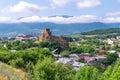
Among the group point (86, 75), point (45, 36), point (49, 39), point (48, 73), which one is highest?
point (48, 73)

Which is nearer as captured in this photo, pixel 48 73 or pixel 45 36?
pixel 48 73

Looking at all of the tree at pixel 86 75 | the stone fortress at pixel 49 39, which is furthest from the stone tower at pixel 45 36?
the tree at pixel 86 75

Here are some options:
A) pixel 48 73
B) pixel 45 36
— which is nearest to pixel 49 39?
pixel 45 36

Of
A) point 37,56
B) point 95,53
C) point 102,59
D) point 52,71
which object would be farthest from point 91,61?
point 52,71

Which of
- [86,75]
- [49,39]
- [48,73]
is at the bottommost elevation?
[49,39]

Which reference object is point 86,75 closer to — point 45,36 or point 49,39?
point 49,39

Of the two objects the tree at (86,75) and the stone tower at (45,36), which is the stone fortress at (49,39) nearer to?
the stone tower at (45,36)

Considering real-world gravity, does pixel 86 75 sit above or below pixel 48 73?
below

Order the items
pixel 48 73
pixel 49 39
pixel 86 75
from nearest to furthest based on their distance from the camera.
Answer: pixel 48 73 → pixel 86 75 → pixel 49 39

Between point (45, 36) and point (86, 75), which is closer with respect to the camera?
point (86, 75)

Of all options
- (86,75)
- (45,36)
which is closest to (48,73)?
(86,75)

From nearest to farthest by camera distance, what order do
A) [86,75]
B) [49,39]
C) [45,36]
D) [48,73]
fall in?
1. [48,73]
2. [86,75]
3. [49,39]
4. [45,36]

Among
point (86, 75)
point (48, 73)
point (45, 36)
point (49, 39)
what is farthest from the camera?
point (45, 36)

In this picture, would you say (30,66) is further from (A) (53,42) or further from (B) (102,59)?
(A) (53,42)
